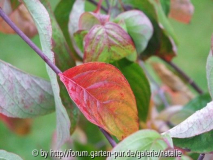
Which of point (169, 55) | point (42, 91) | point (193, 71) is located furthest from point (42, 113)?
point (193, 71)

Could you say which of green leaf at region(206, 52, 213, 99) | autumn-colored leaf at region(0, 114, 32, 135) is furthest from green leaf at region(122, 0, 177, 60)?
autumn-colored leaf at region(0, 114, 32, 135)

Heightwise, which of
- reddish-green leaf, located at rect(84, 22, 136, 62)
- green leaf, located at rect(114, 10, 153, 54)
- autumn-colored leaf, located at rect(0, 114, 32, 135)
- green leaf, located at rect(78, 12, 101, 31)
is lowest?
autumn-colored leaf, located at rect(0, 114, 32, 135)

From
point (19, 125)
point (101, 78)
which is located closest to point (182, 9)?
point (101, 78)

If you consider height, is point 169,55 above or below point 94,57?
below

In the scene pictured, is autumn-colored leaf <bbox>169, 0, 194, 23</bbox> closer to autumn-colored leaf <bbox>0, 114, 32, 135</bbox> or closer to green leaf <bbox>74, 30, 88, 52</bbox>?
green leaf <bbox>74, 30, 88, 52</bbox>

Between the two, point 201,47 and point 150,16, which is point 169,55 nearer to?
point 150,16

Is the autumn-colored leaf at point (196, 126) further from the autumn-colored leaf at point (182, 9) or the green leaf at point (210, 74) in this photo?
the autumn-colored leaf at point (182, 9)
